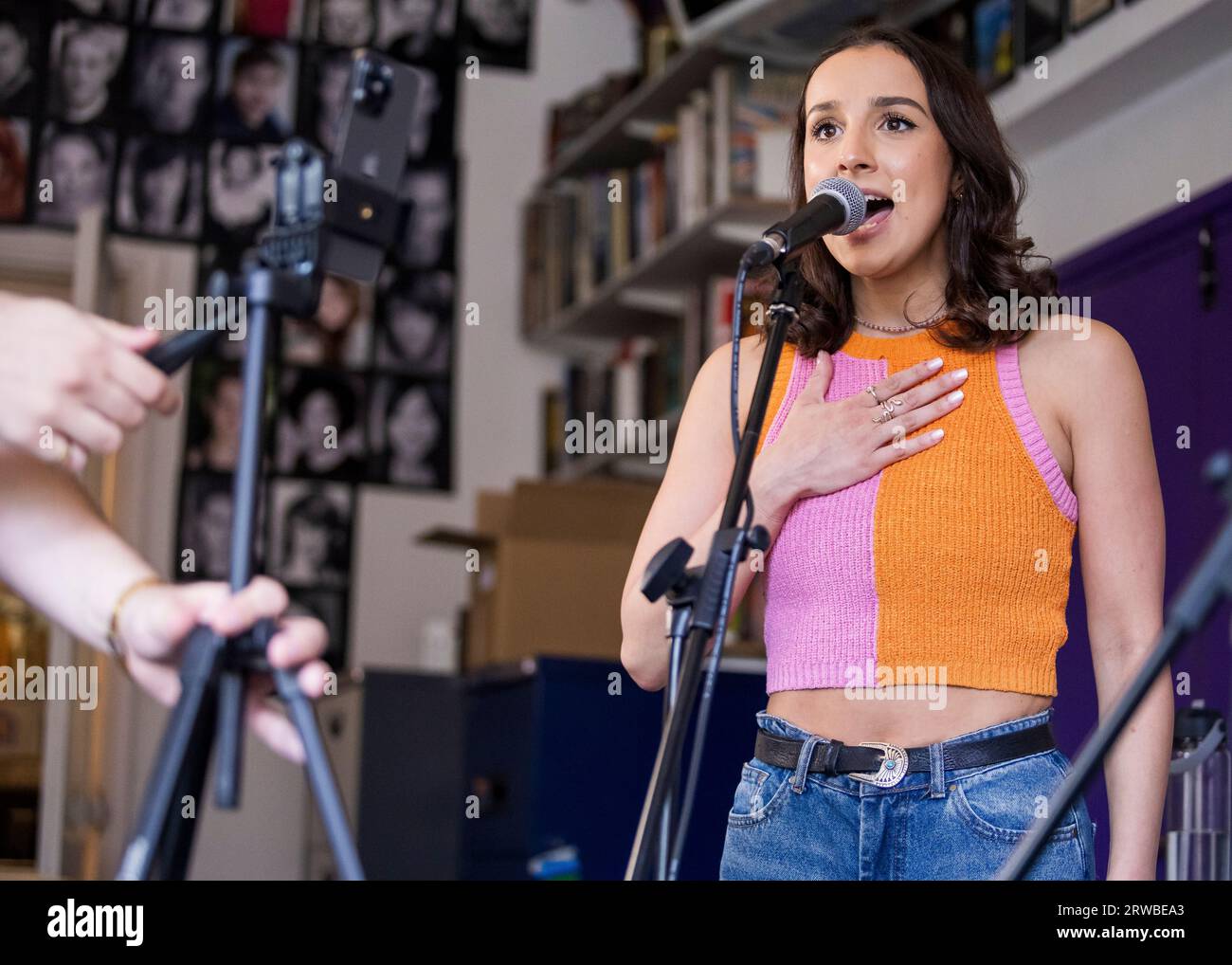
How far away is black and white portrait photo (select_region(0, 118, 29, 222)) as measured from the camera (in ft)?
12.5

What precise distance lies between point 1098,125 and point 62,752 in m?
2.24

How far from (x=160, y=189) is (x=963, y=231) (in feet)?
10.1

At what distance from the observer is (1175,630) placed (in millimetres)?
768

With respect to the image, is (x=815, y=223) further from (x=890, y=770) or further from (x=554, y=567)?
(x=554, y=567)

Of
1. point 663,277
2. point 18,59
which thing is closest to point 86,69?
point 18,59

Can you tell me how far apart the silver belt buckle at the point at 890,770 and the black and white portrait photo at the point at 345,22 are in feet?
11.3

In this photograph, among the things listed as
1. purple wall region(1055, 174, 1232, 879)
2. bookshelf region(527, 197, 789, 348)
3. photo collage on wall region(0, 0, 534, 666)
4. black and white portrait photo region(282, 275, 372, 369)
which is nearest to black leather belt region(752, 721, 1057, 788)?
purple wall region(1055, 174, 1232, 879)

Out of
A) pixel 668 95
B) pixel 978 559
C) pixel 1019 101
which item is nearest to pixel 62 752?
pixel 668 95

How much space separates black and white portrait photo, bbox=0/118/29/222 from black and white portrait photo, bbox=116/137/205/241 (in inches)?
9.1

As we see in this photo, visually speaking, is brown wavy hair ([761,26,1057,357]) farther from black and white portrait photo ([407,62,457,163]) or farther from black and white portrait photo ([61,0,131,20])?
black and white portrait photo ([61,0,131,20])

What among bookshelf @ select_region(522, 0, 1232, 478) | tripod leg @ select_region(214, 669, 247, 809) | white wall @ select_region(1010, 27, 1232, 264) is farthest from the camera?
bookshelf @ select_region(522, 0, 1232, 478)

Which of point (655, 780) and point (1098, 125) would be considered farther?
point (1098, 125)
